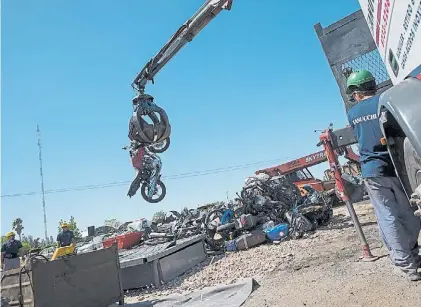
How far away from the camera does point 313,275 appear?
4.00 m

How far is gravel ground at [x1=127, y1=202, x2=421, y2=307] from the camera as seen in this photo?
9.65 feet

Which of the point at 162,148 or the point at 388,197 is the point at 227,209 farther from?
the point at 388,197

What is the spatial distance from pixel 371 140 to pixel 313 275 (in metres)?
1.96

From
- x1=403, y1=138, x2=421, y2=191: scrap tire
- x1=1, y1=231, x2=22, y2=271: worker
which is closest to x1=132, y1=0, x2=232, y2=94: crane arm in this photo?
x1=1, y1=231, x2=22, y2=271: worker

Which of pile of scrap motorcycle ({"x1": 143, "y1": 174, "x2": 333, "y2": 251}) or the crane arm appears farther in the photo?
pile of scrap motorcycle ({"x1": 143, "y1": 174, "x2": 333, "y2": 251})

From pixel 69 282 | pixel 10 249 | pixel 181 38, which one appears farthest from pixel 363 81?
pixel 10 249

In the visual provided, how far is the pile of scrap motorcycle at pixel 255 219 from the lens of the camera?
7.67 metres

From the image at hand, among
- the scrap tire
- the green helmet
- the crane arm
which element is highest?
the crane arm

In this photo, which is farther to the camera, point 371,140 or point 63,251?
point 63,251

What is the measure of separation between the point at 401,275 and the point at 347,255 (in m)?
1.54

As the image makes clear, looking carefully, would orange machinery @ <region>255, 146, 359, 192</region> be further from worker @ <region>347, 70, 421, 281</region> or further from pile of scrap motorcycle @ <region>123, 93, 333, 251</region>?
worker @ <region>347, 70, 421, 281</region>

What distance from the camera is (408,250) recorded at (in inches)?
112

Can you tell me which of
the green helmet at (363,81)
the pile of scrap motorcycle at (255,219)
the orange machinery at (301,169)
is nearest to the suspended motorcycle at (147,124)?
the pile of scrap motorcycle at (255,219)

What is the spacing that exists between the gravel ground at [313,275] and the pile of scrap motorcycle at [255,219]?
16.1 inches
